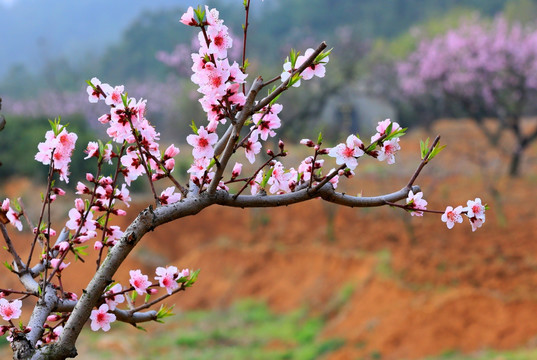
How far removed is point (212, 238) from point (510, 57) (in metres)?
11.9

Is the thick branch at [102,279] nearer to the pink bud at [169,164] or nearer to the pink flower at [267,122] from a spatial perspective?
the pink bud at [169,164]

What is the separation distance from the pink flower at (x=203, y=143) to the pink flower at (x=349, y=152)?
1.37ft

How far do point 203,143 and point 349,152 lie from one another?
0.50 metres

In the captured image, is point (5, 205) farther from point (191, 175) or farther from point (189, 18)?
point (189, 18)

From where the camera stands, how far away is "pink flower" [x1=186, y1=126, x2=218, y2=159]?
2123 mm

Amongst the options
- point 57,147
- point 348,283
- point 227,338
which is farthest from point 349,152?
point 348,283

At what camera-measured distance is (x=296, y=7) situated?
59.5m

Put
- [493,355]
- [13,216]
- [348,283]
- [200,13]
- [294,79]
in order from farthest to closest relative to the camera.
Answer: [348,283] → [493,355] → [13,216] → [294,79] → [200,13]

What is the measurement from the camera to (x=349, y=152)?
78.8 inches

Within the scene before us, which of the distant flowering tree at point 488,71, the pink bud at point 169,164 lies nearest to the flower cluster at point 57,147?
the pink bud at point 169,164

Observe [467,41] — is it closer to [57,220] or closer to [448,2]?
[57,220]

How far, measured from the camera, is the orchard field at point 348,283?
27.9 feet

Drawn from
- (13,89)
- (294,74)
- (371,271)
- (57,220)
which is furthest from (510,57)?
(13,89)

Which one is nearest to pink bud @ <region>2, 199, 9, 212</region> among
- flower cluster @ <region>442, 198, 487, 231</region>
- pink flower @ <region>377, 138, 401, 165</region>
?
pink flower @ <region>377, 138, 401, 165</region>
